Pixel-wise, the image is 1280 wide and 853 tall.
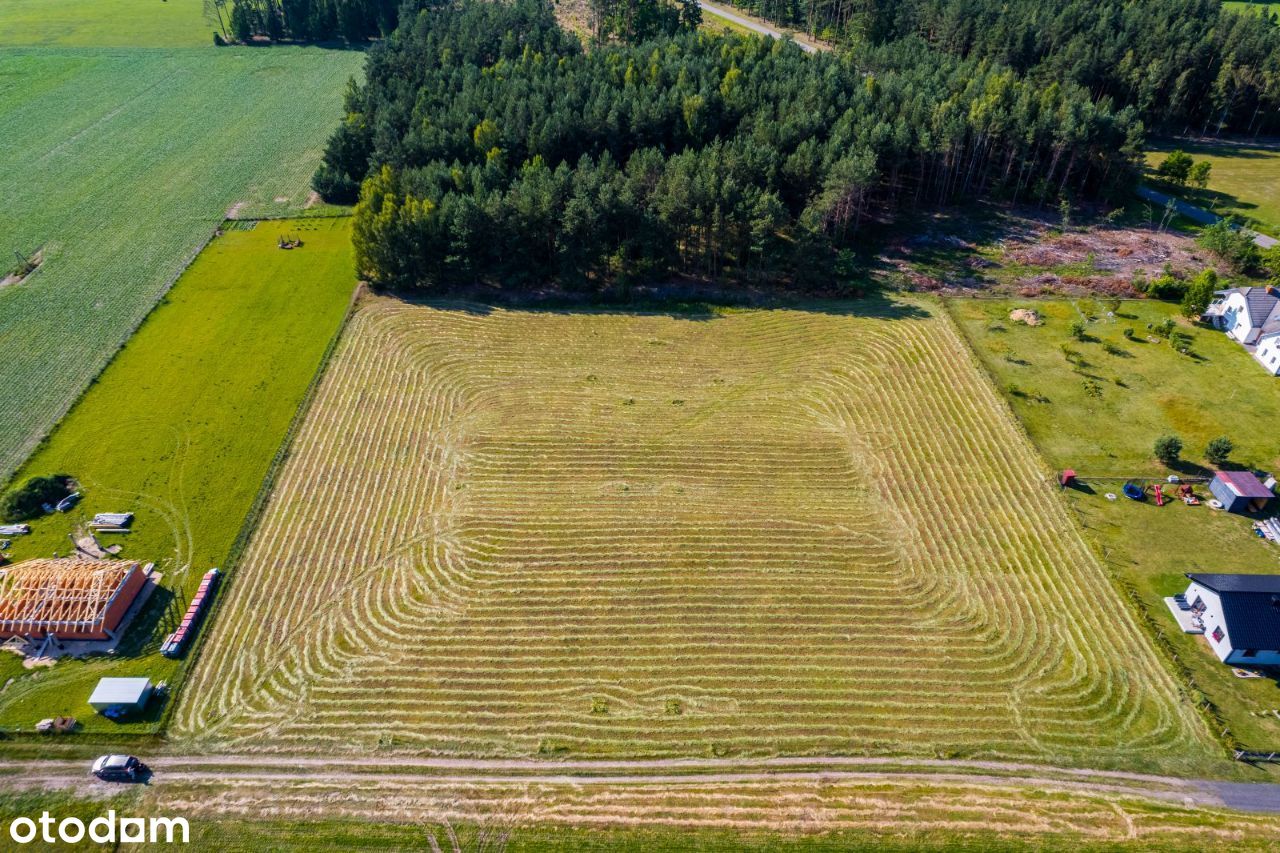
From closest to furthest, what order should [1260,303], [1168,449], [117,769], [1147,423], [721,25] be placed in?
[117,769] → [1168,449] → [1147,423] → [1260,303] → [721,25]

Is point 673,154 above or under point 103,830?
above

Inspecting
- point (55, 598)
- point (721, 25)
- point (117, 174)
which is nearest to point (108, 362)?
point (55, 598)

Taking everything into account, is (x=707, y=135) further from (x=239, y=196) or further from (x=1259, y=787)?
(x=1259, y=787)

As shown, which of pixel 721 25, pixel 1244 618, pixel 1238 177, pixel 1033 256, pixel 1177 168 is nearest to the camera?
pixel 1244 618

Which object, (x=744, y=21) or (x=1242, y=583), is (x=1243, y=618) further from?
(x=744, y=21)

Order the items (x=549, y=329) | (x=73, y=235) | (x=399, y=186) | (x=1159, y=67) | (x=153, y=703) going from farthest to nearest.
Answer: (x=1159, y=67) → (x=73, y=235) → (x=399, y=186) → (x=549, y=329) → (x=153, y=703)

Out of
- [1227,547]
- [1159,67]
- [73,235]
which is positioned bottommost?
[1227,547]

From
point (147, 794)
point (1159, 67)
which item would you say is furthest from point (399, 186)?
point (1159, 67)
